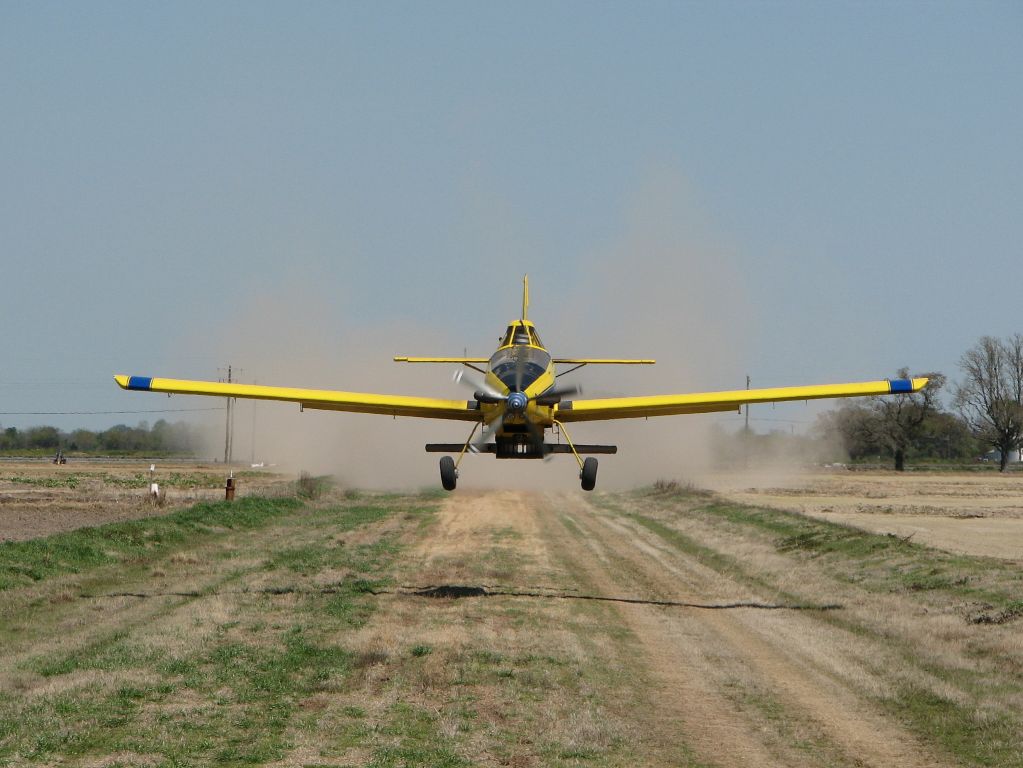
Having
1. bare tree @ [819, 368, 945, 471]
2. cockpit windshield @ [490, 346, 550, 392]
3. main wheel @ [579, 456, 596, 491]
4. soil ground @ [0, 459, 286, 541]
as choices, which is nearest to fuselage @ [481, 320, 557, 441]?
cockpit windshield @ [490, 346, 550, 392]

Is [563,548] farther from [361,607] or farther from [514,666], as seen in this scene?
[514,666]

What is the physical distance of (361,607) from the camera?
2069cm

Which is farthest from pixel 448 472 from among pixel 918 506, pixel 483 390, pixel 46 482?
pixel 46 482

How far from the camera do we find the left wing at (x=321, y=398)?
969 inches

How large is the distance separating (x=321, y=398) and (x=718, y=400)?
918 cm

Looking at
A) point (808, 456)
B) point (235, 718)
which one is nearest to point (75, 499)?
point (235, 718)

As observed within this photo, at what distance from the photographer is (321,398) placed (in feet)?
82.8

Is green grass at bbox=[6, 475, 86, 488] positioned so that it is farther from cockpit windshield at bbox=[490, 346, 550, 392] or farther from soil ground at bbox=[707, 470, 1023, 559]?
cockpit windshield at bbox=[490, 346, 550, 392]

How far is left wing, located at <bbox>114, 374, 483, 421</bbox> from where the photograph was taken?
2462cm

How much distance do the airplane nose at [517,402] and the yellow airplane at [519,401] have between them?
0.07ft

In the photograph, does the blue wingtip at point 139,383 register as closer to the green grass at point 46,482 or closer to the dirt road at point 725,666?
the dirt road at point 725,666

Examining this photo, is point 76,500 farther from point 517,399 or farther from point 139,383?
point 517,399

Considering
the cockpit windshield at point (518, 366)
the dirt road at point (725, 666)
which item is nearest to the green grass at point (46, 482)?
the dirt road at point (725, 666)

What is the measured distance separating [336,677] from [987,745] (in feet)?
26.3
